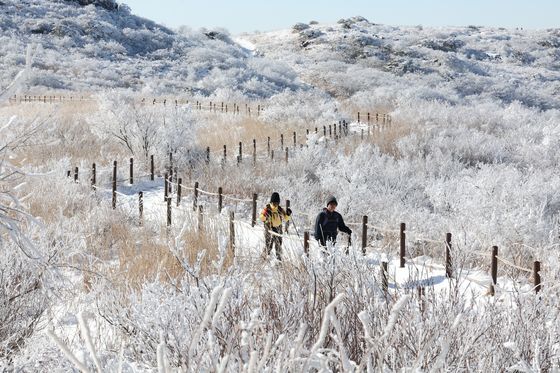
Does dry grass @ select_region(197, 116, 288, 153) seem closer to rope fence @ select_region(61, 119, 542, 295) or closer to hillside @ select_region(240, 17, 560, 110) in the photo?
rope fence @ select_region(61, 119, 542, 295)

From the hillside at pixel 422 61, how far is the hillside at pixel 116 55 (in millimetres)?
6715

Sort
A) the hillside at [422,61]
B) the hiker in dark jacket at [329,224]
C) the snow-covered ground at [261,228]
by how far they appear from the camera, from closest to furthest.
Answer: the snow-covered ground at [261,228] → the hiker in dark jacket at [329,224] → the hillside at [422,61]

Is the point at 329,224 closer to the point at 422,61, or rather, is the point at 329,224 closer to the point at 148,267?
the point at 148,267

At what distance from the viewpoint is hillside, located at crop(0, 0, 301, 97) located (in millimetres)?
49125

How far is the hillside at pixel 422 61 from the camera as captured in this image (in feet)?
163

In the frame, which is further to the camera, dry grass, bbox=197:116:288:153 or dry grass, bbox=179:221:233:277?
dry grass, bbox=197:116:288:153

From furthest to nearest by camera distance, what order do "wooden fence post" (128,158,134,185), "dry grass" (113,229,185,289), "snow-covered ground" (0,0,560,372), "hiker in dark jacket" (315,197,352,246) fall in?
"wooden fence post" (128,158,134,185) < "hiker in dark jacket" (315,197,352,246) < "dry grass" (113,229,185,289) < "snow-covered ground" (0,0,560,372)

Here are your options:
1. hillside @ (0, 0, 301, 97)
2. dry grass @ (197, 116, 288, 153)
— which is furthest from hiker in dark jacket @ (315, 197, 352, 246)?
hillside @ (0, 0, 301, 97)

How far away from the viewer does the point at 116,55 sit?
2413 inches

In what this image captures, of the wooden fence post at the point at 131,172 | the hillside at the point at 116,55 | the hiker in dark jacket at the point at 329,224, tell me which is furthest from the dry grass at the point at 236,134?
the hillside at the point at 116,55

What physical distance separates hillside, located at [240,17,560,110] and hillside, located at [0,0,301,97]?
6715 mm

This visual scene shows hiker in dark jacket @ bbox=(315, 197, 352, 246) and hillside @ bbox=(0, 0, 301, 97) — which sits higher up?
hillside @ bbox=(0, 0, 301, 97)

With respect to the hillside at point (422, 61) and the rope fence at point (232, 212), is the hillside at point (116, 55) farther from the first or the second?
the rope fence at point (232, 212)

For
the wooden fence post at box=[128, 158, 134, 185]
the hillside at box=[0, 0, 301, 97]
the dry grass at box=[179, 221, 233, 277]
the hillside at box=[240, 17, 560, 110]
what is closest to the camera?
the dry grass at box=[179, 221, 233, 277]
